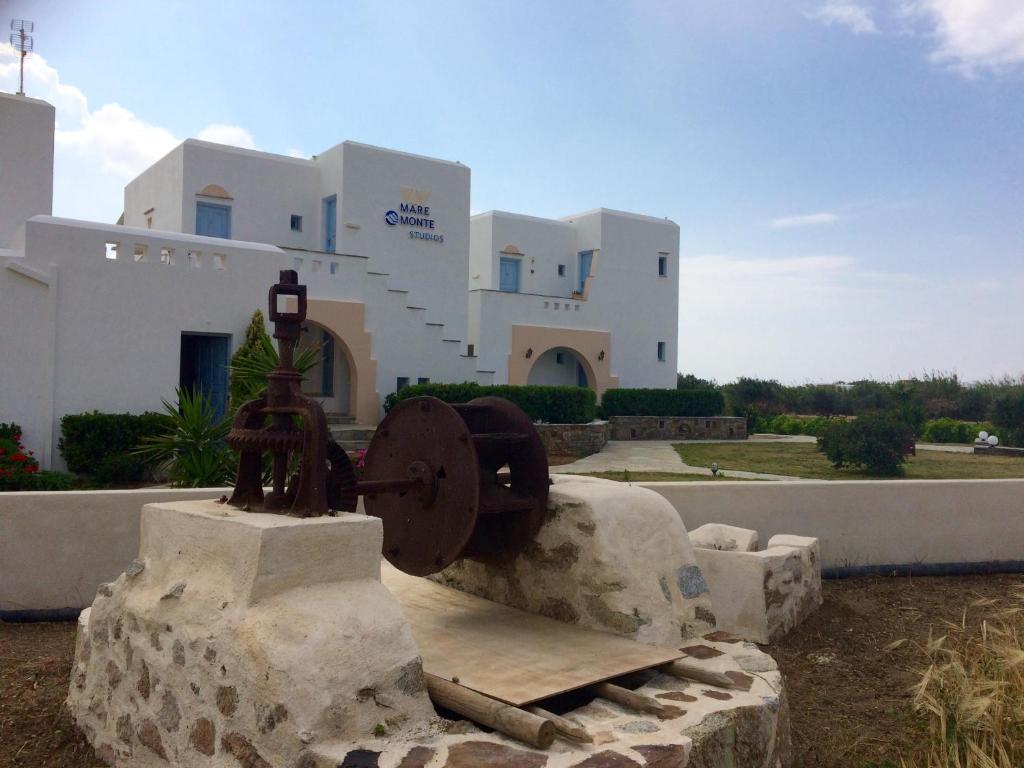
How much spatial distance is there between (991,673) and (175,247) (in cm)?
1330

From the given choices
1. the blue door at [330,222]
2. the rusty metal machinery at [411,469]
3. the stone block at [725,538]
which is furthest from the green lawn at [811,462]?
the rusty metal machinery at [411,469]

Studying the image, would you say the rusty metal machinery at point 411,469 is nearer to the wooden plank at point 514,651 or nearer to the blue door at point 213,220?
the wooden plank at point 514,651

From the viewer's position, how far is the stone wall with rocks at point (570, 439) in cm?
1995

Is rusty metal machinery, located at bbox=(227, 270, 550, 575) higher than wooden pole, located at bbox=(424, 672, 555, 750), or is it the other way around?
rusty metal machinery, located at bbox=(227, 270, 550, 575)

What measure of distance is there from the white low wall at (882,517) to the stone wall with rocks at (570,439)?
11762mm

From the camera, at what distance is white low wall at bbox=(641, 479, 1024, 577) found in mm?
7867

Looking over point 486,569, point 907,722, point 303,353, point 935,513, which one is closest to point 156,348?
point 303,353

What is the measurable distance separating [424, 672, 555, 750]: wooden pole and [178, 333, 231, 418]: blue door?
12208mm

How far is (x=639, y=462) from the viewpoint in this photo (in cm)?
1800

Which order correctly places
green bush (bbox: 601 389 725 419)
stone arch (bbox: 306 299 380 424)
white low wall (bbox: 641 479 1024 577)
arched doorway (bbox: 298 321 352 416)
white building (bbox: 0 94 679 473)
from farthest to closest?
green bush (bbox: 601 389 725 419) → arched doorway (bbox: 298 321 352 416) → stone arch (bbox: 306 299 380 424) → white building (bbox: 0 94 679 473) → white low wall (bbox: 641 479 1024 577)

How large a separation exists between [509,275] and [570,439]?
8.17 m

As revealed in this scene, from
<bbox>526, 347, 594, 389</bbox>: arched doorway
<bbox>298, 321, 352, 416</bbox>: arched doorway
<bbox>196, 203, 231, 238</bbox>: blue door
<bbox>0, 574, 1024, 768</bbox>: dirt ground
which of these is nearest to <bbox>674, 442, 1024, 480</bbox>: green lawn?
<bbox>526, 347, 594, 389</bbox>: arched doorway

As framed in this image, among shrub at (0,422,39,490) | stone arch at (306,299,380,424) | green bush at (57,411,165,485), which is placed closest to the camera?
shrub at (0,422,39,490)

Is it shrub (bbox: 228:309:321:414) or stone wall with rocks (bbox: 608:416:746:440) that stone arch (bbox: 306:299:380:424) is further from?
stone wall with rocks (bbox: 608:416:746:440)
